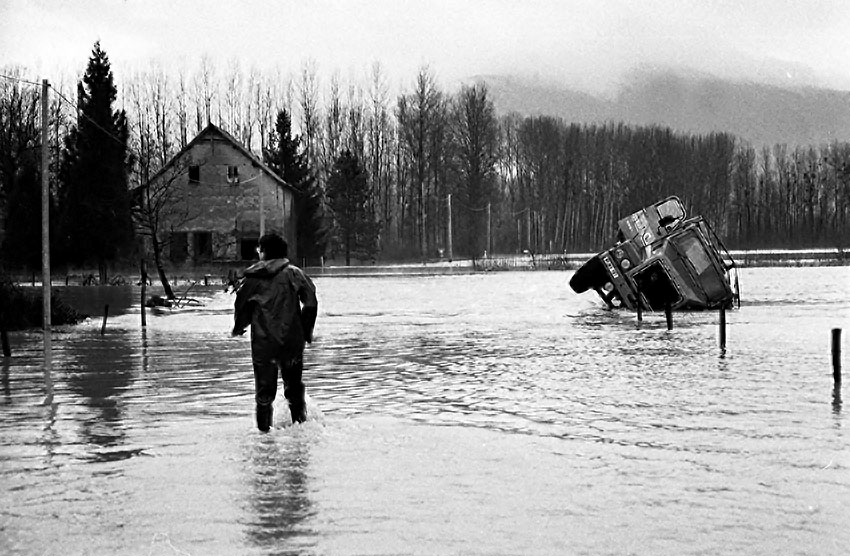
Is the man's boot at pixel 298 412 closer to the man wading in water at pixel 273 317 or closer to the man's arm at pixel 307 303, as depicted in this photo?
the man wading in water at pixel 273 317

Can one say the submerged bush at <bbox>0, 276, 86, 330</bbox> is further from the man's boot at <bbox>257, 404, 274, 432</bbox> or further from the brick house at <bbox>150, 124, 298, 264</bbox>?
the brick house at <bbox>150, 124, 298, 264</bbox>

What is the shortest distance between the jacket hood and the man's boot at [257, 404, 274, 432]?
4.01ft

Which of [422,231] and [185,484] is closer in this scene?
[185,484]

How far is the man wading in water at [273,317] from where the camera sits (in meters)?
10.3

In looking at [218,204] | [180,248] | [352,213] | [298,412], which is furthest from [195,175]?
[298,412]

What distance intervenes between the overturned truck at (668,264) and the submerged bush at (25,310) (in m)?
15.1

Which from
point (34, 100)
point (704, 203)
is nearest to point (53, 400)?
point (34, 100)

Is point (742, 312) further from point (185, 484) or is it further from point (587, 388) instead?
point (185, 484)

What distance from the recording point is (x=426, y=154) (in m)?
113

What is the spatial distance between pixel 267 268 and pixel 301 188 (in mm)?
80716

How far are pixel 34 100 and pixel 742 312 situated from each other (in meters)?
62.7

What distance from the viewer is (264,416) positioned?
1055cm

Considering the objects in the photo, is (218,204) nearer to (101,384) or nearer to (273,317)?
(101,384)

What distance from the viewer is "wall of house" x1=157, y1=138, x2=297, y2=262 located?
2975 inches
